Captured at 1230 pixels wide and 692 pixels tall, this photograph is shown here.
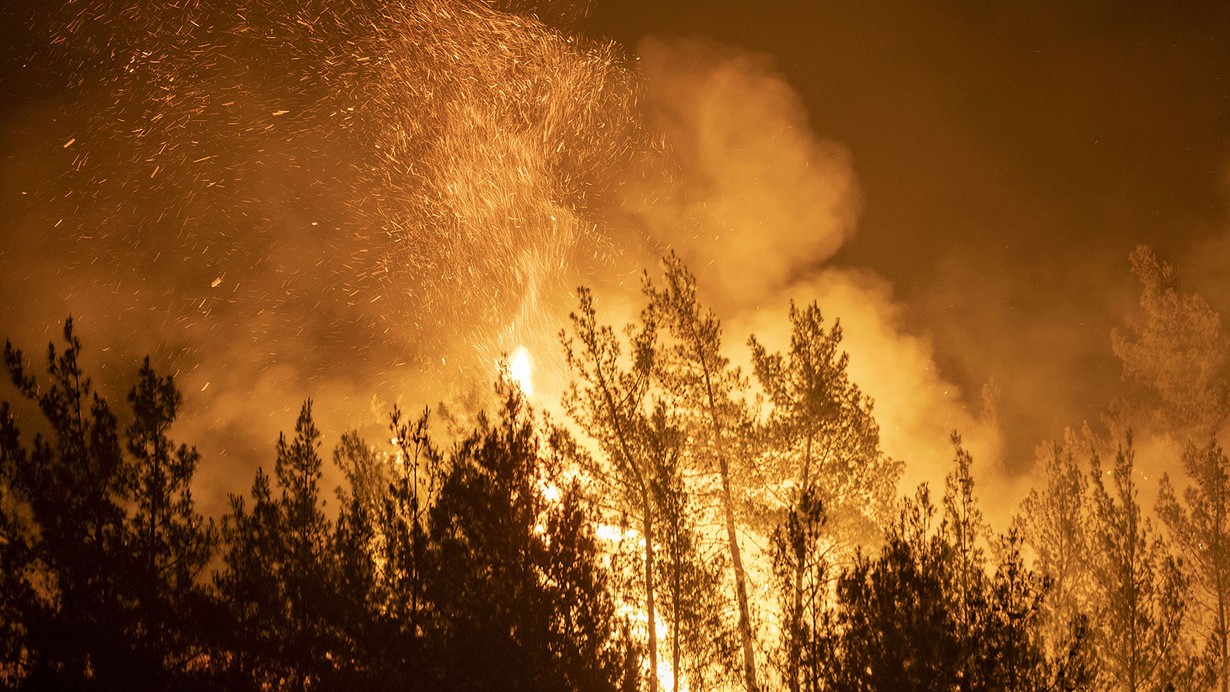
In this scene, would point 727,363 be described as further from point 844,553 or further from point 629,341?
point 844,553

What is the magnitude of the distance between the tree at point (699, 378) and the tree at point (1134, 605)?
1034cm

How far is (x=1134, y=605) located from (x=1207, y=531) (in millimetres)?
5906

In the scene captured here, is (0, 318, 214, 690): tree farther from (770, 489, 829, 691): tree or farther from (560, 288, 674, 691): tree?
(770, 489, 829, 691): tree

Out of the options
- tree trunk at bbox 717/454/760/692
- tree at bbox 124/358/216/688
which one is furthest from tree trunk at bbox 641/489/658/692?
tree at bbox 124/358/216/688

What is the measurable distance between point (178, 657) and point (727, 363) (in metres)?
10.6

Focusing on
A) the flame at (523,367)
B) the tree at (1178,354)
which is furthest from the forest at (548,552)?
the tree at (1178,354)

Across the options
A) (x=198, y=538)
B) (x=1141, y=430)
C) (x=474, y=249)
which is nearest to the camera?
(x=198, y=538)

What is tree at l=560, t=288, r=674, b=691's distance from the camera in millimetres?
14508

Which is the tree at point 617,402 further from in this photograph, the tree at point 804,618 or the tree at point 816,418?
the tree at point 804,618

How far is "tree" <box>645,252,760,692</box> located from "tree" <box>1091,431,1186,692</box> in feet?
33.9

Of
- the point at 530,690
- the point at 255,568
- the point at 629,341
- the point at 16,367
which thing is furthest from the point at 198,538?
the point at 629,341

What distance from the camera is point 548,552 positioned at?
11031mm

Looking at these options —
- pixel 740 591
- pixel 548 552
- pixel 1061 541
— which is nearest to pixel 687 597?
pixel 740 591

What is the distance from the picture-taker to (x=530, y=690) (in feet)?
32.9
